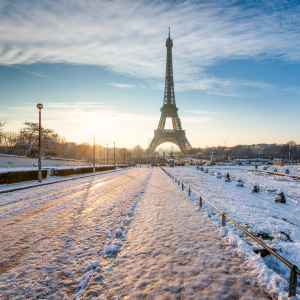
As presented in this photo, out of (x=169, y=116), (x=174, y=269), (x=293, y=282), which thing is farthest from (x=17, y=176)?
(x=169, y=116)

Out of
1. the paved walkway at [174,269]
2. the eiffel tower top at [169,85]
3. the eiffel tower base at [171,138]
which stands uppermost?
the eiffel tower top at [169,85]

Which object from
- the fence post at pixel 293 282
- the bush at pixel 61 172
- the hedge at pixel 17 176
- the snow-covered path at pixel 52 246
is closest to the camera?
the fence post at pixel 293 282

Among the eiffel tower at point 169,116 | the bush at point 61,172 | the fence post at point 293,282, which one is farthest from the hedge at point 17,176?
the eiffel tower at point 169,116

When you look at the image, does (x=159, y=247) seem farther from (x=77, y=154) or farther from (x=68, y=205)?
(x=77, y=154)

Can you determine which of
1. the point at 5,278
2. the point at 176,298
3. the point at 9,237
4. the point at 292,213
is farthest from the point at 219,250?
the point at 292,213

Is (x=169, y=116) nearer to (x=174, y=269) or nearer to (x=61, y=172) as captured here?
(x=61, y=172)

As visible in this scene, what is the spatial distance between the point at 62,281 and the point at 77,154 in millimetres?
94653

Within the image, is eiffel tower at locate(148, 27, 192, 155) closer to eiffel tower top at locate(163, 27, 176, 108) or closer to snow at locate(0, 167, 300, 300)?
eiffel tower top at locate(163, 27, 176, 108)

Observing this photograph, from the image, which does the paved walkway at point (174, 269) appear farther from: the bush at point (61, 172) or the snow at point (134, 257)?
the bush at point (61, 172)

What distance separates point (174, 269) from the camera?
151 inches

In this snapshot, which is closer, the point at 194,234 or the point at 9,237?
the point at 9,237

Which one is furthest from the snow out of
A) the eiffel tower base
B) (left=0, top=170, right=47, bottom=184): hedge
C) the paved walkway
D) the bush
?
the eiffel tower base

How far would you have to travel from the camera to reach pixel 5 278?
11.5 ft

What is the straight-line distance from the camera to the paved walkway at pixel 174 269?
3.20m
